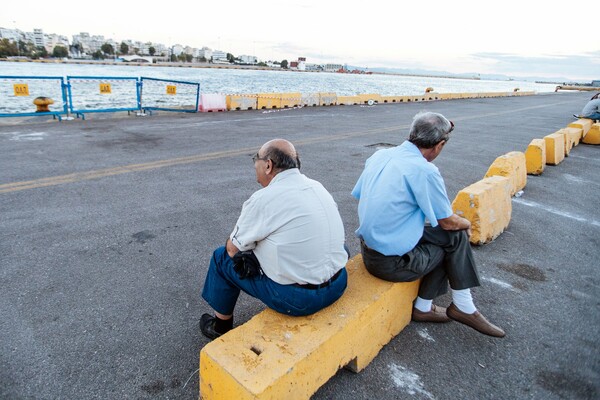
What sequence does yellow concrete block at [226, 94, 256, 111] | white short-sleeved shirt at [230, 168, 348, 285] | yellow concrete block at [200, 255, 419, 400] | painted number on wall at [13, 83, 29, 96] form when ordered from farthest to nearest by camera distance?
yellow concrete block at [226, 94, 256, 111] → painted number on wall at [13, 83, 29, 96] → white short-sleeved shirt at [230, 168, 348, 285] → yellow concrete block at [200, 255, 419, 400]

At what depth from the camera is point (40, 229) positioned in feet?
14.3

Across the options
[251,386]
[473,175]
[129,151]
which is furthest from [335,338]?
[129,151]

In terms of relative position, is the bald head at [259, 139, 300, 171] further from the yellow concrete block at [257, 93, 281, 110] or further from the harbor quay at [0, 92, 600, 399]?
the yellow concrete block at [257, 93, 281, 110]

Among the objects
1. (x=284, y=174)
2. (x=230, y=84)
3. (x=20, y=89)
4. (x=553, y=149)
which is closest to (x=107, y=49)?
(x=230, y=84)

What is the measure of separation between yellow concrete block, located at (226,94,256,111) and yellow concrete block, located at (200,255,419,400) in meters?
15.4

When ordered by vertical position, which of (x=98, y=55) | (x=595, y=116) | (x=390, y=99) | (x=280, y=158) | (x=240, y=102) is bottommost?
(x=240, y=102)

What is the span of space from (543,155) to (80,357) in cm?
866

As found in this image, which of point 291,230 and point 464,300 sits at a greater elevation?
point 291,230

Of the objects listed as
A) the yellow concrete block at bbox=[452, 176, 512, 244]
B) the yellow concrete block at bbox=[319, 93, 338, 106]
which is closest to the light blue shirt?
the yellow concrete block at bbox=[452, 176, 512, 244]

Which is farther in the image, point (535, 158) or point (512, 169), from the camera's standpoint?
point (535, 158)

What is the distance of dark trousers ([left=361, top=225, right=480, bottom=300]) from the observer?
2773 millimetres

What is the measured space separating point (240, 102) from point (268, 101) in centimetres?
177

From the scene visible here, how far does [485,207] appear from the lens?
4.38 meters

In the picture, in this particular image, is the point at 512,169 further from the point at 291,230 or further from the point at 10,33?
the point at 10,33
